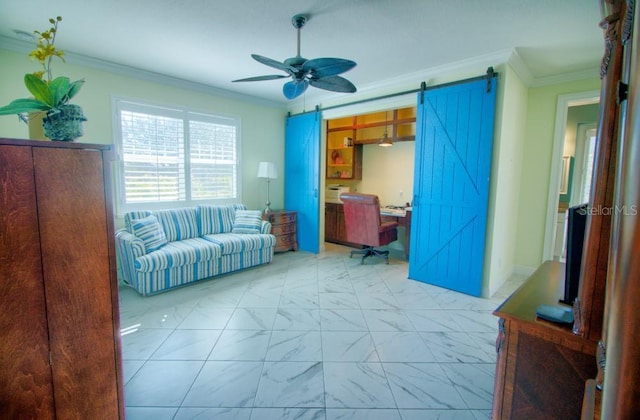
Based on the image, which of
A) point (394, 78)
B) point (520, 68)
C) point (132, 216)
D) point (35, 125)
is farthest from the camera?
point (394, 78)

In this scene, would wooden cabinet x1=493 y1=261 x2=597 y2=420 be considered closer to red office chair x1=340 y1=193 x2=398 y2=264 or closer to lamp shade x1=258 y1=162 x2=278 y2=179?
red office chair x1=340 y1=193 x2=398 y2=264

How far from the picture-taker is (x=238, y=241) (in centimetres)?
392

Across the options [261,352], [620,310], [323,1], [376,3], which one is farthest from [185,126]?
[620,310]

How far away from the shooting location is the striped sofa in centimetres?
321

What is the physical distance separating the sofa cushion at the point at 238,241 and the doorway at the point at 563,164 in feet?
12.5

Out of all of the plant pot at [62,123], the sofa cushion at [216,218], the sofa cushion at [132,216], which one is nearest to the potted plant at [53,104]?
the plant pot at [62,123]

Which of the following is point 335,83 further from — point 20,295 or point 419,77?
point 20,295

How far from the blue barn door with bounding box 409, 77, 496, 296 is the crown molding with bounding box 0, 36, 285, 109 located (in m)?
2.85

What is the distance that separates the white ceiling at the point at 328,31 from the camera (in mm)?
2236

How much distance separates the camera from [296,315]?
2.81 m

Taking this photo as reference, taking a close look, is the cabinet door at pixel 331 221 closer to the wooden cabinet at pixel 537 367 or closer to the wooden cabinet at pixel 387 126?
the wooden cabinet at pixel 387 126

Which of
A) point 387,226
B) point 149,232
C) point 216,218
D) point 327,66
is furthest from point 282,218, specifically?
point 327,66

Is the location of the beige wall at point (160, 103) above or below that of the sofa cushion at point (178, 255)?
above

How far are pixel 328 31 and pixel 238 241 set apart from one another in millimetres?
2677
